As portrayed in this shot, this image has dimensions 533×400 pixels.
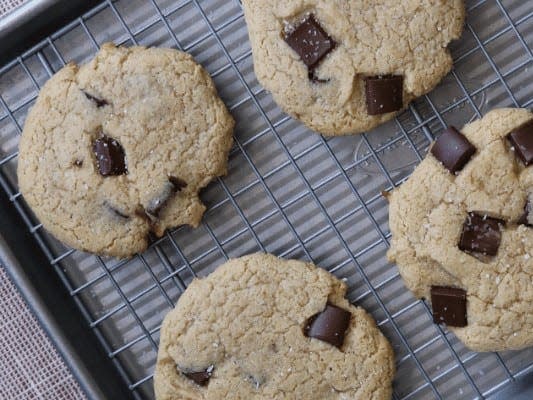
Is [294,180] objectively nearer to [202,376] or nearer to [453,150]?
[453,150]

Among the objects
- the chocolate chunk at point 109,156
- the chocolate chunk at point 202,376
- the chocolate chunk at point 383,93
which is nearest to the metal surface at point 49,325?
the chocolate chunk at point 202,376

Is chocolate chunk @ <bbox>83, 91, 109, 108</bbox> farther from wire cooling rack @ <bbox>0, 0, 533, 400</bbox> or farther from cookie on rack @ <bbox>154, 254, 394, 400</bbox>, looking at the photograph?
cookie on rack @ <bbox>154, 254, 394, 400</bbox>

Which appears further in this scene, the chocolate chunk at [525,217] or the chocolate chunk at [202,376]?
the chocolate chunk at [202,376]

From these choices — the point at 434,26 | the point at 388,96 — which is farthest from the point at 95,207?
the point at 434,26

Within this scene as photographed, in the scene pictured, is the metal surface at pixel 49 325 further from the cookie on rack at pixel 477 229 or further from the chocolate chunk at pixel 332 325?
the cookie on rack at pixel 477 229

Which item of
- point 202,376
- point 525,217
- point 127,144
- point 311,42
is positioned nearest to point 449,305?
point 525,217

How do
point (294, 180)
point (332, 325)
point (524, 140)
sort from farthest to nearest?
point (294, 180) < point (332, 325) < point (524, 140)
